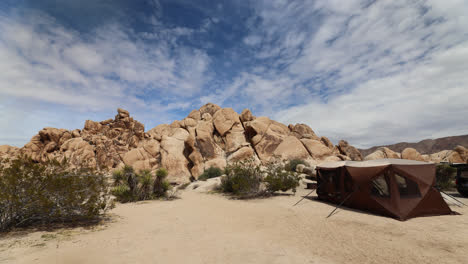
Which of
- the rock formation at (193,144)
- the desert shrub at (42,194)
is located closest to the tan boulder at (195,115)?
the rock formation at (193,144)

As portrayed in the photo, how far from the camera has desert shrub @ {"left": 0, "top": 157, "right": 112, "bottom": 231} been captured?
5.77 meters

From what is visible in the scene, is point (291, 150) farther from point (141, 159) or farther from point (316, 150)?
point (141, 159)

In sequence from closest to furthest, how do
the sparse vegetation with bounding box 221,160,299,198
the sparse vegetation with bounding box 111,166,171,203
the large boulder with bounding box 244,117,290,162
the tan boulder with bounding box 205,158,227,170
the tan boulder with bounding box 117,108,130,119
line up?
the sparse vegetation with bounding box 111,166,171,203
the sparse vegetation with bounding box 221,160,299,198
the tan boulder with bounding box 205,158,227,170
the large boulder with bounding box 244,117,290,162
the tan boulder with bounding box 117,108,130,119

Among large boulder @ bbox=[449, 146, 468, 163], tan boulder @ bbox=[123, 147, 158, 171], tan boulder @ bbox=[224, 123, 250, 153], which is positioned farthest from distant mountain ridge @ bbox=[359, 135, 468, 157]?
tan boulder @ bbox=[123, 147, 158, 171]

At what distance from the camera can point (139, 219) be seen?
8109 mm

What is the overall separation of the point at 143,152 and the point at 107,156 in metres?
9.25

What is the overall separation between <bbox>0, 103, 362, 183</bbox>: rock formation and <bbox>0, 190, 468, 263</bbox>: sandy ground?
Result: 22.9 meters

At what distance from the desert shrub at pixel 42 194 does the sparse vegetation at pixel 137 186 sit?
5.69 metres

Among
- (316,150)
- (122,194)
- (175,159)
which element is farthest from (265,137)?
(122,194)

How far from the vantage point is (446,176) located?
14.9 metres

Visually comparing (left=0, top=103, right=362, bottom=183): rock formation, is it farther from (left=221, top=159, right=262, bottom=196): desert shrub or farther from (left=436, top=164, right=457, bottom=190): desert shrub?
(left=221, top=159, right=262, bottom=196): desert shrub

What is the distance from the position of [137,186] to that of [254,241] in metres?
10.5

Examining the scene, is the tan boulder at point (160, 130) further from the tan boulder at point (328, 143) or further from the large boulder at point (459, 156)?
the large boulder at point (459, 156)

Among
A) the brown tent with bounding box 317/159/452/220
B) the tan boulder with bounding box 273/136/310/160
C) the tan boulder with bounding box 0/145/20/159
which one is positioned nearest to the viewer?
the brown tent with bounding box 317/159/452/220
